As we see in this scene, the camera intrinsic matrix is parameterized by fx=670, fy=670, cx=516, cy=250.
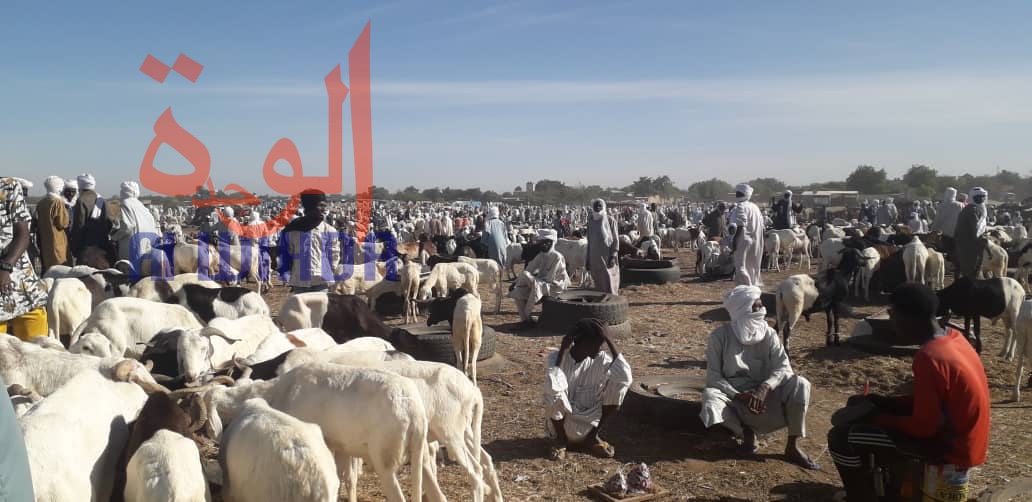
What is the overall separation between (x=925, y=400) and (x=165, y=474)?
12.5 ft

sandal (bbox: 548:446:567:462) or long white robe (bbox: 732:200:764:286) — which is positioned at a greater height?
long white robe (bbox: 732:200:764:286)

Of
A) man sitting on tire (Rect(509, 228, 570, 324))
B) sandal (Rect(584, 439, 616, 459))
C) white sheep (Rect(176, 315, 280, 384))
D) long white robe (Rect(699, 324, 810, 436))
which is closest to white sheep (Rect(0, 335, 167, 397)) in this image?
white sheep (Rect(176, 315, 280, 384))

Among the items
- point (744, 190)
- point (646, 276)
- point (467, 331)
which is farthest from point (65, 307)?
point (646, 276)

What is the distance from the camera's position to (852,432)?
4039 millimetres

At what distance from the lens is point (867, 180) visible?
7569cm

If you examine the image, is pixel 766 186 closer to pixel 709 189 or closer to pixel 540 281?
pixel 709 189

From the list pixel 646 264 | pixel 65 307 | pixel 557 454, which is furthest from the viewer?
pixel 646 264

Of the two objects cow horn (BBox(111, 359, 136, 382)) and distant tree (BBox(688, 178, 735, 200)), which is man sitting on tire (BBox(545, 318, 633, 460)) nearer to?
cow horn (BBox(111, 359, 136, 382))

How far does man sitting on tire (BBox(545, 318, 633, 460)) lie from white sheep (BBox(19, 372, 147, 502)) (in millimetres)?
2931

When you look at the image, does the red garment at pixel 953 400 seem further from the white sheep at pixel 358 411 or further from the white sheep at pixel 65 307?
the white sheep at pixel 65 307

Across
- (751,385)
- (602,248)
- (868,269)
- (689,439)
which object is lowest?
(689,439)

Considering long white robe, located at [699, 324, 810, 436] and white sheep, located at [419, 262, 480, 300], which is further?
white sheep, located at [419, 262, 480, 300]

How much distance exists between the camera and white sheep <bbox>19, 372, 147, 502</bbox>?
314 centimetres

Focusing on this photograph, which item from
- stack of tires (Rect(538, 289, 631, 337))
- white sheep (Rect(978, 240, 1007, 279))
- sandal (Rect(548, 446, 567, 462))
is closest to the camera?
sandal (Rect(548, 446, 567, 462))
